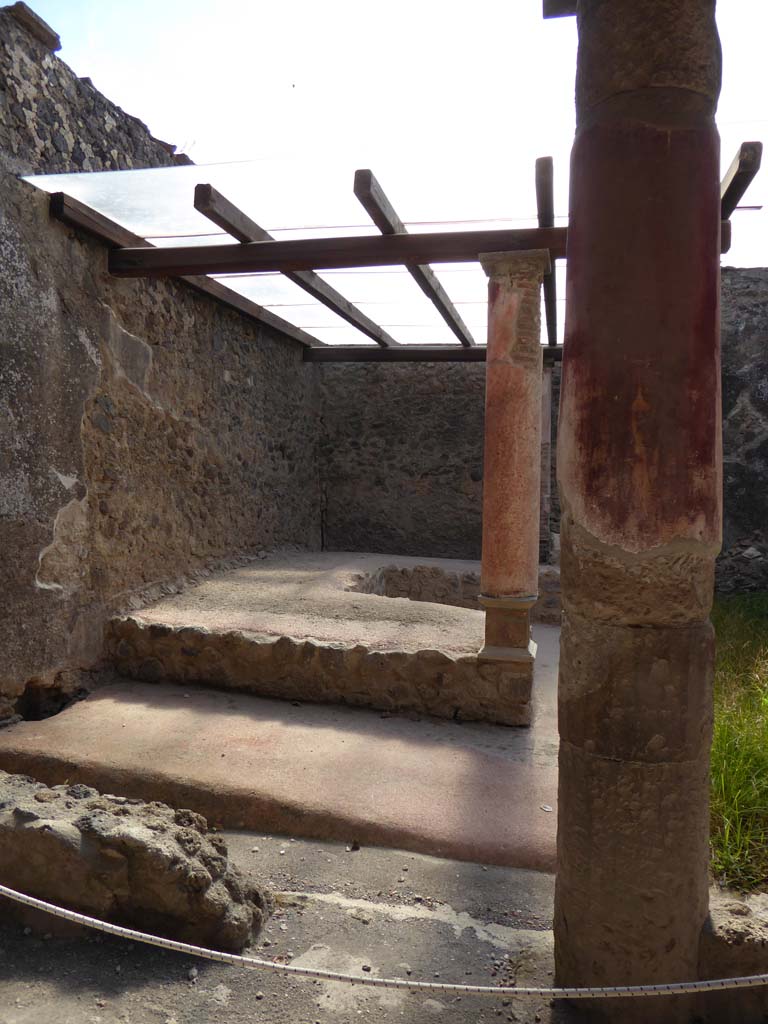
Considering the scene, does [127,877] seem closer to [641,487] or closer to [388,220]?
[641,487]

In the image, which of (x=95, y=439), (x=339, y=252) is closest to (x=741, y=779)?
(x=339, y=252)

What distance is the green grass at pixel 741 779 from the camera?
2549mm

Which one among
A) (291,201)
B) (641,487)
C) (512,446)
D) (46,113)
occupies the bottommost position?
(641,487)

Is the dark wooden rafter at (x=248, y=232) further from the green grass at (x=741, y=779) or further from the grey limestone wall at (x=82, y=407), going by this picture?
the green grass at (x=741, y=779)

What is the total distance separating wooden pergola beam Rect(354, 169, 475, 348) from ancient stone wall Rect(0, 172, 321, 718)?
1803 millimetres

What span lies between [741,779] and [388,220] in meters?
3.11

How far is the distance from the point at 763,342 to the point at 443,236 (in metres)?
6.04

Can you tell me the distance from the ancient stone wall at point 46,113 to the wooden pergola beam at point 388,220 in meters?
1.88

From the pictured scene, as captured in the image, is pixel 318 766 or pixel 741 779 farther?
pixel 318 766

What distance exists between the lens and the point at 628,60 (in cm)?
174

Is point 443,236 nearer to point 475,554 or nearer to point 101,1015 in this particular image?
point 101,1015

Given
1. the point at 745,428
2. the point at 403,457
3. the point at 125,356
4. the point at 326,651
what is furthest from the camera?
the point at 403,457

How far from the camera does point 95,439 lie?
4.52 m

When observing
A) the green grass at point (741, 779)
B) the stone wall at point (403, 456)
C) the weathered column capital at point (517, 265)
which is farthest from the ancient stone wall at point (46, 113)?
the green grass at point (741, 779)
